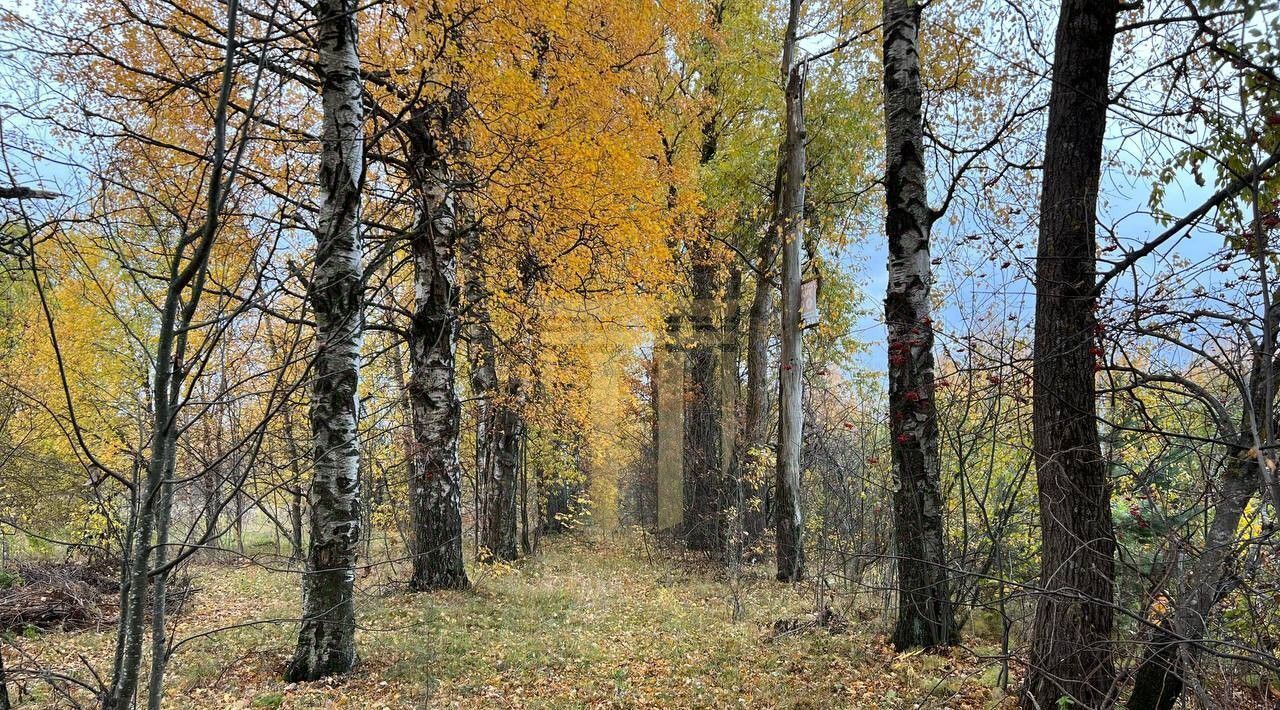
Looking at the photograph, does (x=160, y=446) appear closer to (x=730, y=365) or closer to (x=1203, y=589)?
(x=1203, y=589)

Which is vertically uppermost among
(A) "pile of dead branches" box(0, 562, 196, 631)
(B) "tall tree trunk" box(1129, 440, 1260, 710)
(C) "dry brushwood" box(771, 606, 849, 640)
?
(B) "tall tree trunk" box(1129, 440, 1260, 710)

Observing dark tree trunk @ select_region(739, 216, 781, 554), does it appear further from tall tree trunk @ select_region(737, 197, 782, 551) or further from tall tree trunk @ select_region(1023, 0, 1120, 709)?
tall tree trunk @ select_region(1023, 0, 1120, 709)

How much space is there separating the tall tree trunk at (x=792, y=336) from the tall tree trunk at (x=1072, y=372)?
18.3ft

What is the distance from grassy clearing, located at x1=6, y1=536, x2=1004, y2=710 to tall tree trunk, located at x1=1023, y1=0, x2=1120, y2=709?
808mm

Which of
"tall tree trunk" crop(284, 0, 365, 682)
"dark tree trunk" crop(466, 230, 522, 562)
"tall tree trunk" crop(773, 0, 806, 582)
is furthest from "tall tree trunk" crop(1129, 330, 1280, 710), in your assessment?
"dark tree trunk" crop(466, 230, 522, 562)

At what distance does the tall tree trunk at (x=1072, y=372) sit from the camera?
319 cm

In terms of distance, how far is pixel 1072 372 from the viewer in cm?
325

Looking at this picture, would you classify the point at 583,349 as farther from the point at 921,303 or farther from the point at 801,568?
the point at 921,303

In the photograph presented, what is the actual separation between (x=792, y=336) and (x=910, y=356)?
4092 millimetres

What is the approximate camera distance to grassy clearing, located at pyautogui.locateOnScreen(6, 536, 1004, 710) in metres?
4.51

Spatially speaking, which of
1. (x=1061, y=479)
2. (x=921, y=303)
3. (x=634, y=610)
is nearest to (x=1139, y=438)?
(x=1061, y=479)

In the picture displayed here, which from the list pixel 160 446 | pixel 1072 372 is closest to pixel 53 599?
pixel 160 446

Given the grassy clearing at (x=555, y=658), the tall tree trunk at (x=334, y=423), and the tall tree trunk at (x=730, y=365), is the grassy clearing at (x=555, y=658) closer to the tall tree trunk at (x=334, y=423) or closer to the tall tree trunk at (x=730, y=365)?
the tall tree trunk at (x=334, y=423)

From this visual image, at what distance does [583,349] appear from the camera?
404 inches
